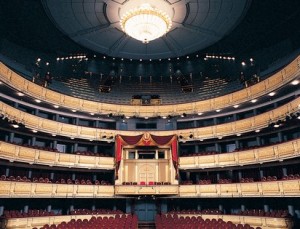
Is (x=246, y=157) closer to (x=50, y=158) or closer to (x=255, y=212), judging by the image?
(x=255, y=212)

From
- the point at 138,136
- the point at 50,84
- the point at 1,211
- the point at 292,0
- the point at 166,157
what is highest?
the point at 292,0

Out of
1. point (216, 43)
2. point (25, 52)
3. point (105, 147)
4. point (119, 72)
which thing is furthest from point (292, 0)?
point (25, 52)

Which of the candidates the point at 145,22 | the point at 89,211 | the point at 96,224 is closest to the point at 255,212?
the point at 96,224

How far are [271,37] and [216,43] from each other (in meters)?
4.12

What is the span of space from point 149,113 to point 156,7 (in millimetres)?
Result: 9408

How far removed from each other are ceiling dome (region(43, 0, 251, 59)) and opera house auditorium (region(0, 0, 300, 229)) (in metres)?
0.10

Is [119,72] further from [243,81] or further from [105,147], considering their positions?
[243,81]

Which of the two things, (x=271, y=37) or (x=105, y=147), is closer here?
(x=271, y=37)

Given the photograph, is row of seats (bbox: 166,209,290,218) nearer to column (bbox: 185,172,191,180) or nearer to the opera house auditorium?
the opera house auditorium

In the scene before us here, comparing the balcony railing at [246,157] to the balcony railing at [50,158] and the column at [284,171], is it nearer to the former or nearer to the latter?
the column at [284,171]

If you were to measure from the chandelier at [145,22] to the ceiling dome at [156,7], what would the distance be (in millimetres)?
2529

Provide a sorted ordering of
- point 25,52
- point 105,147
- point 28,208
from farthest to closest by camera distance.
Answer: point 105,147 → point 25,52 → point 28,208

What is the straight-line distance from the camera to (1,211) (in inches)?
631

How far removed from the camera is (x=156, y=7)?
16.8m
